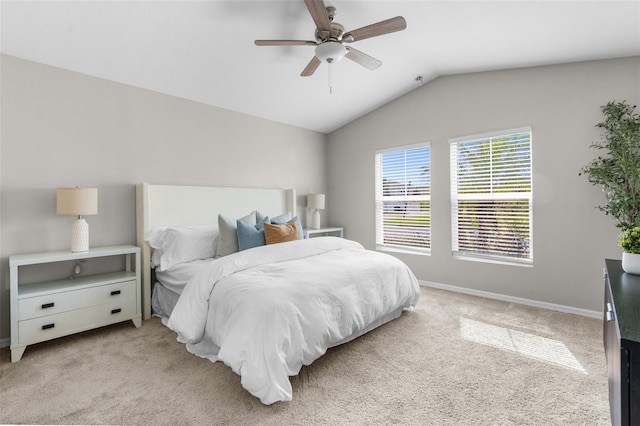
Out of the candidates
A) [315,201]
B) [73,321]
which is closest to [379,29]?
[315,201]

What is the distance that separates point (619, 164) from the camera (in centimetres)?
280

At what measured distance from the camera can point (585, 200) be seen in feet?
10.4

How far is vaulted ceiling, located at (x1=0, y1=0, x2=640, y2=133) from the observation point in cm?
Answer: 240

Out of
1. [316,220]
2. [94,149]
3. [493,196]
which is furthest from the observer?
[316,220]

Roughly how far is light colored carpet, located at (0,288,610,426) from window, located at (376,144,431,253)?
1786 mm

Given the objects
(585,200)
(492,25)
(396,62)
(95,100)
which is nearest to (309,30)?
(396,62)

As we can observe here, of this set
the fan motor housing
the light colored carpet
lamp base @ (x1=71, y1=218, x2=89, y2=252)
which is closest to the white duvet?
the light colored carpet

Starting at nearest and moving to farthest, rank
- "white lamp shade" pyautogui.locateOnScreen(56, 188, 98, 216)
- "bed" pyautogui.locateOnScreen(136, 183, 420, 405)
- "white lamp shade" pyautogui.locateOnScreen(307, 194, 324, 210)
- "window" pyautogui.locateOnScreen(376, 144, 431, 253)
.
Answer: "bed" pyautogui.locateOnScreen(136, 183, 420, 405), "white lamp shade" pyautogui.locateOnScreen(56, 188, 98, 216), "window" pyautogui.locateOnScreen(376, 144, 431, 253), "white lamp shade" pyautogui.locateOnScreen(307, 194, 324, 210)

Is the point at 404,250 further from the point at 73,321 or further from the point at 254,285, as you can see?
the point at 73,321

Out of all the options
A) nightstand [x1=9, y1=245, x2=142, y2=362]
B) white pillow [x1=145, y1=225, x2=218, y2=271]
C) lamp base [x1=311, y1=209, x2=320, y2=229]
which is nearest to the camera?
nightstand [x1=9, y1=245, x2=142, y2=362]

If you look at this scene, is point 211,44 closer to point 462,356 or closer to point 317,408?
point 317,408

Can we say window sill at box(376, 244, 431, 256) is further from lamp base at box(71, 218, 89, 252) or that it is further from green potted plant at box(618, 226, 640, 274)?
lamp base at box(71, 218, 89, 252)

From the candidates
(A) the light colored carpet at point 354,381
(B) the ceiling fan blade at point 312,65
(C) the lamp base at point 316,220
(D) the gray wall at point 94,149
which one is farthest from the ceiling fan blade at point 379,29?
(C) the lamp base at point 316,220

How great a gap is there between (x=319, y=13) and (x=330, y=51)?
296 mm
